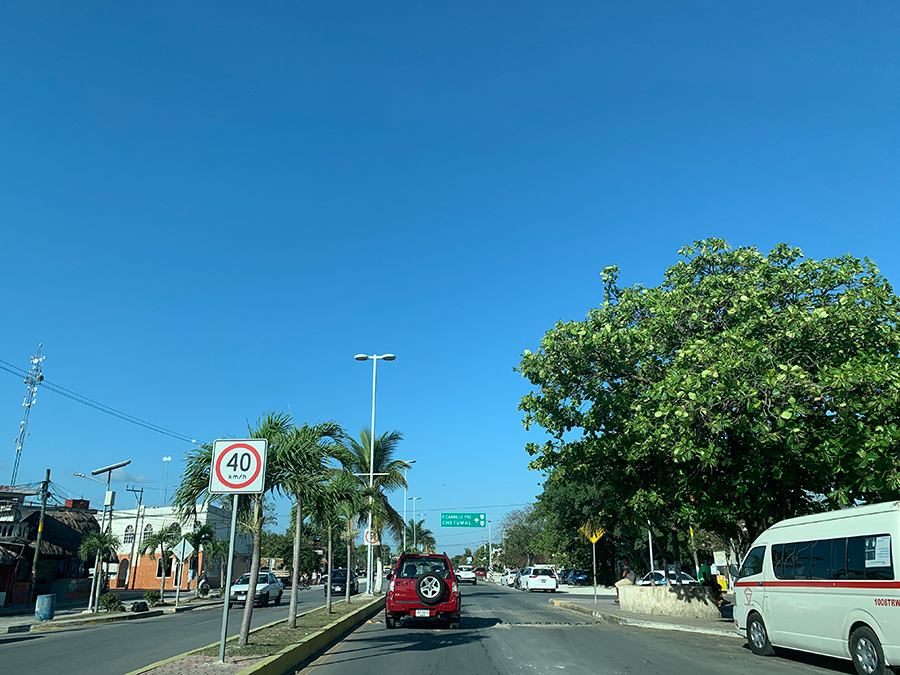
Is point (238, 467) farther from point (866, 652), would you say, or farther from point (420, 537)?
point (420, 537)

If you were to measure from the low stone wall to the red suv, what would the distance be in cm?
681

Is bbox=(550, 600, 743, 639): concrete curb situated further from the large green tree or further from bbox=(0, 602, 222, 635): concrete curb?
bbox=(0, 602, 222, 635): concrete curb

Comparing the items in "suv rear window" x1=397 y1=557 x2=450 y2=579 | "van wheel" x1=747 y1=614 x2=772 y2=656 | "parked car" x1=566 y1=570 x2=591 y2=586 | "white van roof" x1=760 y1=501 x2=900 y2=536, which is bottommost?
"parked car" x1=566 y1=570 x2=591 y2=586

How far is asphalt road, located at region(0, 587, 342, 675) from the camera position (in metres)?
11.9

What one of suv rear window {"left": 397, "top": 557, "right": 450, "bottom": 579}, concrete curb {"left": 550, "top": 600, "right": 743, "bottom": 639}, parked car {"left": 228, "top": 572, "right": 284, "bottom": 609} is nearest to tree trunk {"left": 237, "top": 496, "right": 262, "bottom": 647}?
suv rear window {"left": 397, "top": 557, "right": 450, "bottom": 579}

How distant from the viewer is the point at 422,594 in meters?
16.8

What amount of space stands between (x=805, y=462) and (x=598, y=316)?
20.9 feet

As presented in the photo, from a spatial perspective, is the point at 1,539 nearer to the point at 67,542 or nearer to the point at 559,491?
the point at 67,542

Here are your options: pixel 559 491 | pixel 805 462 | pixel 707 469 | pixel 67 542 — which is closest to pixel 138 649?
pixel 707 469

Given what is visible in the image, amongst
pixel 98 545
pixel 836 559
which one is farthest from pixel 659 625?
pixel 98 545

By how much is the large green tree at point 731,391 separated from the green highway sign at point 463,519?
145ft

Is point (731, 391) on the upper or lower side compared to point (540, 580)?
upper

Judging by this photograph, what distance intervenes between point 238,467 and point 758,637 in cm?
1037

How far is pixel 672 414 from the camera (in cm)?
1364
